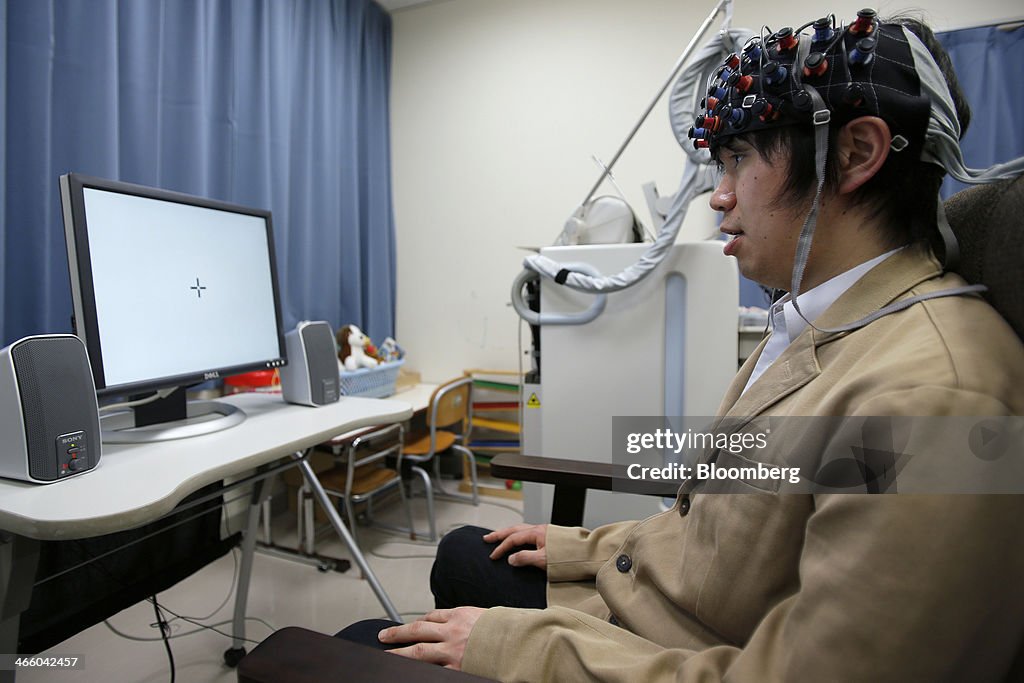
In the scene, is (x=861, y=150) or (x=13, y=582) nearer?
(x=861, y=150)

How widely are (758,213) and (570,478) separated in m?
0.55

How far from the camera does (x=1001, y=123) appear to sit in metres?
2.12

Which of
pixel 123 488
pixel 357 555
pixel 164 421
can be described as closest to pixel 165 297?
pixel 164 421

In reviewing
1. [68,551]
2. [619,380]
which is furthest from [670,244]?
[68,551]

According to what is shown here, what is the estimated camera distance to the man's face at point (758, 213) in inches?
24.3

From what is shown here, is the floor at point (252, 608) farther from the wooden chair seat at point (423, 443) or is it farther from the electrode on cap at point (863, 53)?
the electrode on cap at point (863, 53)

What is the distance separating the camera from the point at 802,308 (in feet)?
2.12

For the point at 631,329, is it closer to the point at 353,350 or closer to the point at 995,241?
the point at 995,241

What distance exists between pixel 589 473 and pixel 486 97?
2.54m

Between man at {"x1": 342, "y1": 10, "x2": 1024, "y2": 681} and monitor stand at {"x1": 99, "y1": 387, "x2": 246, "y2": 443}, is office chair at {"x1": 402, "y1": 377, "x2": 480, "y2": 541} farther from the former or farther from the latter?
man at {"x1": 342, "y1": 10, "x2": 1024, "y2": 681}

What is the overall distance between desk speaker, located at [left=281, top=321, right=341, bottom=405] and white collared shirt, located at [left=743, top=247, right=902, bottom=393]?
1031 mm

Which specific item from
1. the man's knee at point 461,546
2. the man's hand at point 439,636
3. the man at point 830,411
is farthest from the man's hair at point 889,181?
the man's knee at point 461,546

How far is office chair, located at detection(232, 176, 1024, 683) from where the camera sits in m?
0.49

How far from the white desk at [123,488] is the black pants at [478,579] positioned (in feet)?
1.12
